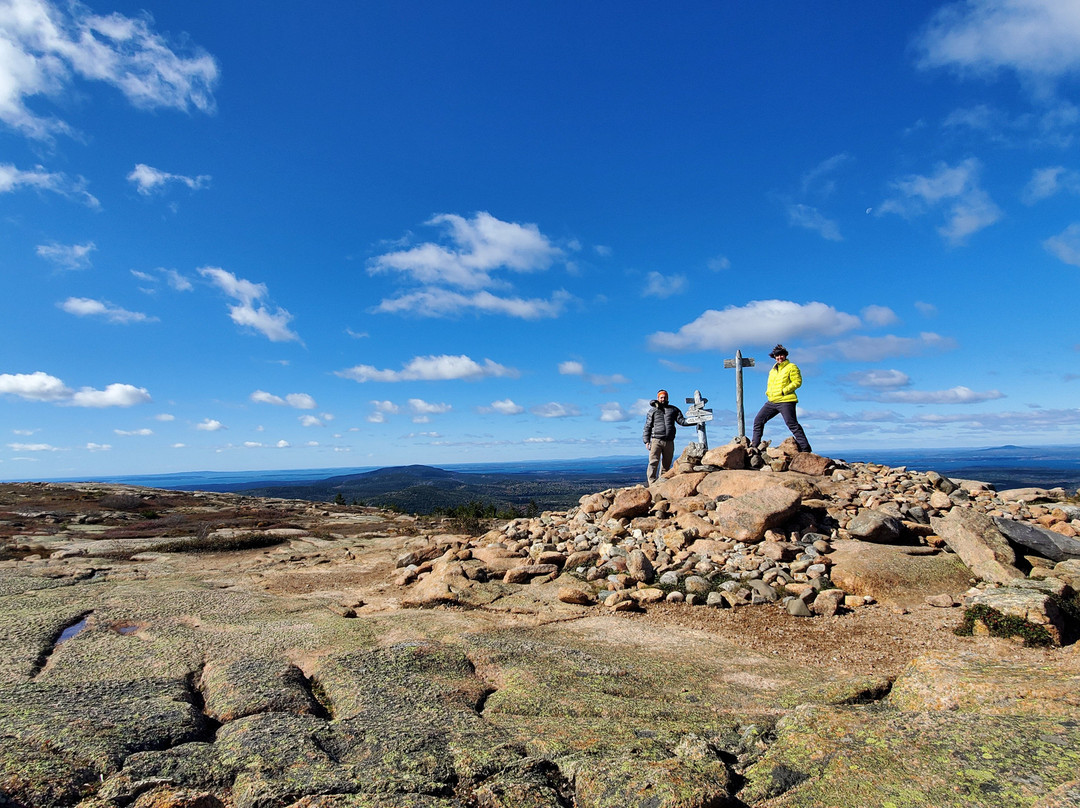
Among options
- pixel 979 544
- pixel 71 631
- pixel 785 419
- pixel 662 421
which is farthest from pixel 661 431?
pixel 71 631

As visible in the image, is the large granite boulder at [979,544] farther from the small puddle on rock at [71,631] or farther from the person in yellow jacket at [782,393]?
the small puddle on rock at [71,631]

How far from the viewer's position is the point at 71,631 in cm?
855

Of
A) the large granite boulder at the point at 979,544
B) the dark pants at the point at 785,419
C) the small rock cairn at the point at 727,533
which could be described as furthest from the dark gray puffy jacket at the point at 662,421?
the large granite boulder at the point at 979,544

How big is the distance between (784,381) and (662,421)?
418cm

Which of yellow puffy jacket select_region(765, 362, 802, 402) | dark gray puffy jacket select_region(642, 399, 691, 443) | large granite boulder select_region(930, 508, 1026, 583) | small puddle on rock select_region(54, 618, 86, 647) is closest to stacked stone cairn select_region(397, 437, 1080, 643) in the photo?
large granite boulder select_region(930, 508, 1026, 583)

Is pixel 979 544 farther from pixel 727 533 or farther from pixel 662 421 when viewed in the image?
pixel 662 421

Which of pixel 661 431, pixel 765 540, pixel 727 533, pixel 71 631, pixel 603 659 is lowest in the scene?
pixel 603 659

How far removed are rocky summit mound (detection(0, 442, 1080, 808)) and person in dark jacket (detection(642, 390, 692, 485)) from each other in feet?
3.96

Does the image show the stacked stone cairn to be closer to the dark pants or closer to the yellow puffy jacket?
the dark pants

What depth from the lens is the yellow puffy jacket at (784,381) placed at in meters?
16.9

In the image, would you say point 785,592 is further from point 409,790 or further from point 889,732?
point 409,790

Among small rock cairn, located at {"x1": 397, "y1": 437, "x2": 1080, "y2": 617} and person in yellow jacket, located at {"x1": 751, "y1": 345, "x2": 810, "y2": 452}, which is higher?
person in yellow jacket, located at {"x1": 751, "y1": 345, "x2": 810, "y2": 452}

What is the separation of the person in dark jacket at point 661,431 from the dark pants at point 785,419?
2.59 meters

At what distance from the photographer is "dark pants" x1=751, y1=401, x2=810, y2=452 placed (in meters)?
17.3
